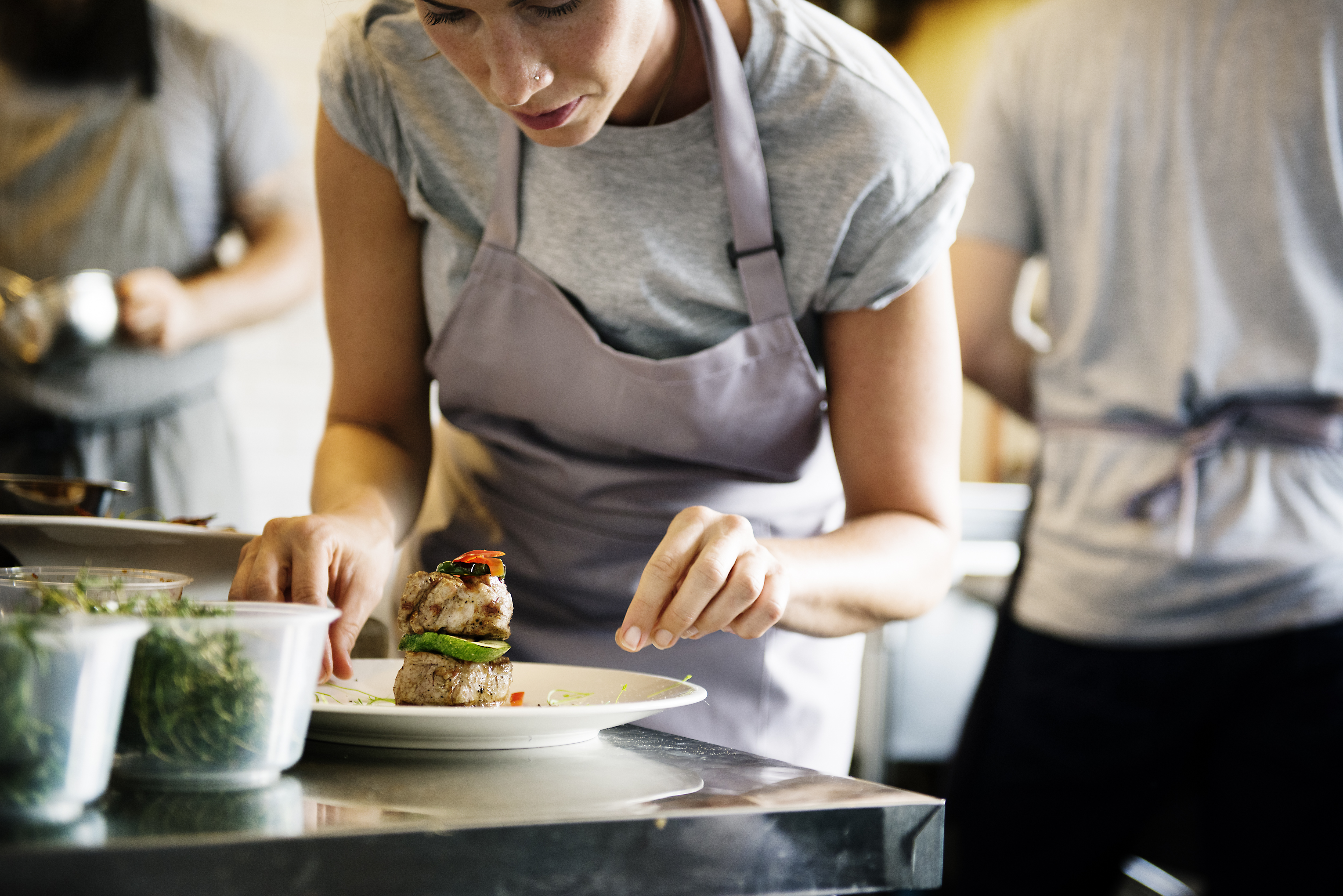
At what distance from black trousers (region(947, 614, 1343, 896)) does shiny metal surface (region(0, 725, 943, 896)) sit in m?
1.03

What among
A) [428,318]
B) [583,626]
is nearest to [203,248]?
[428,318]

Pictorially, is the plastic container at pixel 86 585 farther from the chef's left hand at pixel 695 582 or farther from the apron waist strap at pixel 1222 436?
the apron waist strap at pixel 1222 436

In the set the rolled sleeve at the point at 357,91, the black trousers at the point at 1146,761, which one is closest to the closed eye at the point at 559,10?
the rolled sleeve at the point at 357,91

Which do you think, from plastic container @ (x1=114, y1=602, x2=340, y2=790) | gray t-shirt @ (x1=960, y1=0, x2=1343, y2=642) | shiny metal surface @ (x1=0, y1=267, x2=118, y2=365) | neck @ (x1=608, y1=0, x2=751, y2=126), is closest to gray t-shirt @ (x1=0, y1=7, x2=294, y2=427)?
shiny metal surface @ (x1=0, y1=267, x2=118, y2=365)

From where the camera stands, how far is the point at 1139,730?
1.60m

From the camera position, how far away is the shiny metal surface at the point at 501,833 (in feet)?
1.60

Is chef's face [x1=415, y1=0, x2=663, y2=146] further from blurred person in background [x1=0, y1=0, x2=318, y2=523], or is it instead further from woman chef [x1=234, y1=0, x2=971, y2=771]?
blurred person in background [x1=0, y1=0, x2=318, y2=523]

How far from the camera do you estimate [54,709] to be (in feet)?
1.67

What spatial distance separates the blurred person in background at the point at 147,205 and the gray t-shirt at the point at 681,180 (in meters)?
1.01

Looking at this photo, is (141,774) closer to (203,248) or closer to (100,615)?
(100,615)

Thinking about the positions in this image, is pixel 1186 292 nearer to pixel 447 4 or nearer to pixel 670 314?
pixel 670 314

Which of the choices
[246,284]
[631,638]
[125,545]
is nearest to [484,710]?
[631,638]

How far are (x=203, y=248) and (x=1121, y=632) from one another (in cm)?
184

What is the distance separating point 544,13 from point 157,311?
1251 mm
